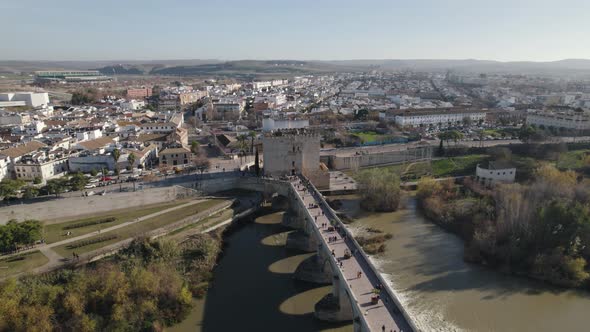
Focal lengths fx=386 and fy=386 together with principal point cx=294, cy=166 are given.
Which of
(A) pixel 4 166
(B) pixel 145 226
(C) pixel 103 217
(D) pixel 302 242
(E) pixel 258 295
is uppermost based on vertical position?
(A) pixel 4 166

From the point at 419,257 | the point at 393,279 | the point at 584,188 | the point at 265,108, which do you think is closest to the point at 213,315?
the point at 393,279

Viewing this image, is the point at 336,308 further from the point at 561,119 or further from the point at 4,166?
the point at 561,119

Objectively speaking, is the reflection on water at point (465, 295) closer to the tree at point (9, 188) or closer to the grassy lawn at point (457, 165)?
the grassy lawn at point (457, 165)

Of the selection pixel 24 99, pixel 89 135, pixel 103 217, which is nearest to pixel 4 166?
pixel 89 135

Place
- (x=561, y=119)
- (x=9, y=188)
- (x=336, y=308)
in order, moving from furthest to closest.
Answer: (x=561, y=119), (x=9, y=188), (x=336, y=308)

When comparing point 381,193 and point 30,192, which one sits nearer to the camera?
point 30,192

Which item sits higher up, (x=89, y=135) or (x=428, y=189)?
(x=89, y=135)

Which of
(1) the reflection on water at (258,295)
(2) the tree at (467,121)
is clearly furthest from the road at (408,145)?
(1) the reflection on water at (258,295)
